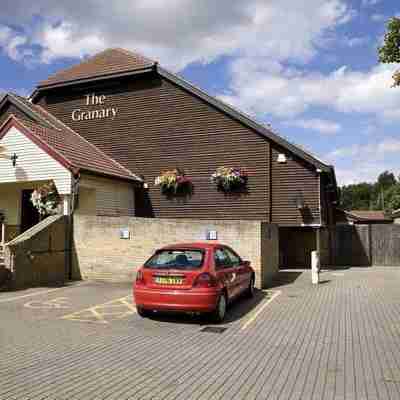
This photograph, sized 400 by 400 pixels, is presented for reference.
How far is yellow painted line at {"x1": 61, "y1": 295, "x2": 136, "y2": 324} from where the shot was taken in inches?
325

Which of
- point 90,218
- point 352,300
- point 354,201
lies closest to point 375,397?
point 352,300

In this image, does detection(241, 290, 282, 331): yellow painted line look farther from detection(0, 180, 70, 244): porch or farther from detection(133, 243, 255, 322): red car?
detection(0, 180, 70, 244): porch

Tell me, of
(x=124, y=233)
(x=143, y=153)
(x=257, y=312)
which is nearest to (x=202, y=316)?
(x=257, y=312)

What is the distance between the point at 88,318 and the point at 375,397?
5.57 meters

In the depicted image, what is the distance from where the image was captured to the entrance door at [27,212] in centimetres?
1847

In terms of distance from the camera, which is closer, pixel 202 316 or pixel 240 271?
pixel 202 316

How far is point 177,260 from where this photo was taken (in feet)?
27.4

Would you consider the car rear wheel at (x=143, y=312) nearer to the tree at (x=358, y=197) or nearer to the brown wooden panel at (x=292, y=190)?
the brown wooden panel at (x=292, y=190)

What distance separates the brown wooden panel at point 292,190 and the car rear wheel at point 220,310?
30.0ft

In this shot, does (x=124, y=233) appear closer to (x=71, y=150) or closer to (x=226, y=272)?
(x=71, y=150)

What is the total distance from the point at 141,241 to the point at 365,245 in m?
12.0

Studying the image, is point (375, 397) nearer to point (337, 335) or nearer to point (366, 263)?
point (337, 335)

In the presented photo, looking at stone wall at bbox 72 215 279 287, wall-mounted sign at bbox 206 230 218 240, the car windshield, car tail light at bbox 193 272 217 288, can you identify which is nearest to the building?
stone wall at bbox 72 215 279 287

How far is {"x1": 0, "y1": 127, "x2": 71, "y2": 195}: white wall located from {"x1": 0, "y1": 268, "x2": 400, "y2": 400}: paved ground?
5.18m
